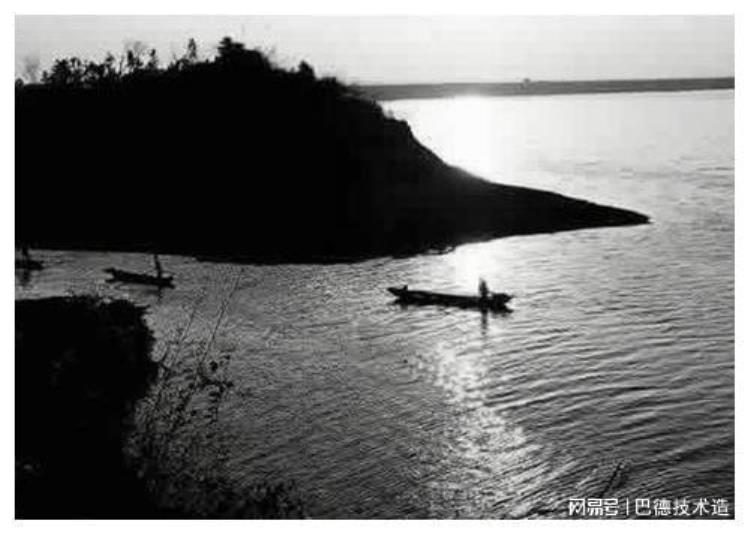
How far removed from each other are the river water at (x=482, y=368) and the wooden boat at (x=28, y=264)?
87cm

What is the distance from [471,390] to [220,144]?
4411 cm

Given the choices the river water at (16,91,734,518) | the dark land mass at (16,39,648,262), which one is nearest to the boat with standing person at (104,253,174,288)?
the river water at (16,91,734,518)

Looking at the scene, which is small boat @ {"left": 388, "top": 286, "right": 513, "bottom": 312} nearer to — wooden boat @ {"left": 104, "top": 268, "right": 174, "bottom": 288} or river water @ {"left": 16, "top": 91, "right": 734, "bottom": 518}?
river water @ {"left": 16, "top": 91, "right": 734, "bottom": 518}

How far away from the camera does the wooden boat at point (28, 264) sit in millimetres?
53519

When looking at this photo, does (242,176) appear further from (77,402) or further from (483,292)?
(77,402)

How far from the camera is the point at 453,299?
50000mm

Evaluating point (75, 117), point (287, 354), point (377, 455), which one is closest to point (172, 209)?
point (75, 117)

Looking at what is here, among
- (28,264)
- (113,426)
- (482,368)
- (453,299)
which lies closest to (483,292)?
(453,299)

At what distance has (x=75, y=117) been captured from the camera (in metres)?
74.4

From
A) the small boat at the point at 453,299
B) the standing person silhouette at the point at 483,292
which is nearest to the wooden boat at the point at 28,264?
the small boat at the point at 453,299

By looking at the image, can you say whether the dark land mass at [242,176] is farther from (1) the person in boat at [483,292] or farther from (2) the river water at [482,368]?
(1) the person in boat at [483,292]

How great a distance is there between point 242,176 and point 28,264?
21228 millimetres

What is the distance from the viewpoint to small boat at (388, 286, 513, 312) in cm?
4800

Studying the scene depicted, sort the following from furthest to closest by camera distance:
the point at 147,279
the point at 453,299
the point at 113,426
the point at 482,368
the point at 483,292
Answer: the point at 147,279
the point at 453,299
the point at 483,292
the point at 482,368
the point at 113,426
